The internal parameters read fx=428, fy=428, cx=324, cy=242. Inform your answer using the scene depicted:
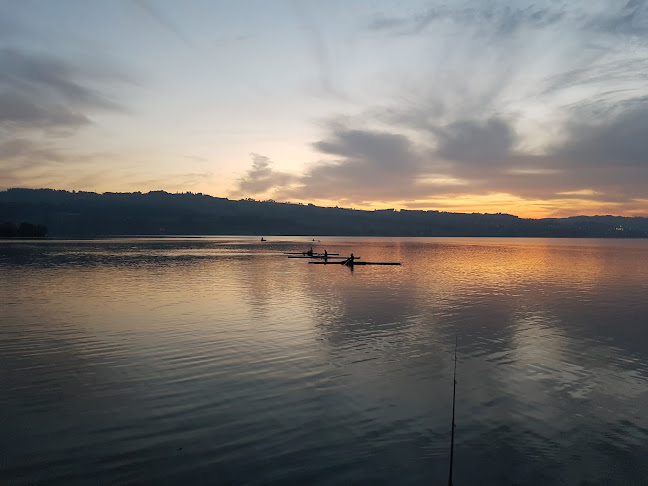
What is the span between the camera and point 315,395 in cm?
1584

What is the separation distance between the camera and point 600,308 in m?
38.1

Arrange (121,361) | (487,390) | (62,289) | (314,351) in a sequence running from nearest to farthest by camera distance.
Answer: (487,390) < (121,361) < (314,351) < (62,289)

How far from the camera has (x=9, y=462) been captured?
35.5 feet

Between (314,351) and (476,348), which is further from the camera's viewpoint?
(476,348)

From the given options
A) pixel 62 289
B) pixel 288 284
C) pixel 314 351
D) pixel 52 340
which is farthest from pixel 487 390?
pixel 62 289

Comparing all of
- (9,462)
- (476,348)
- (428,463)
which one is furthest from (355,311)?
(9,462)

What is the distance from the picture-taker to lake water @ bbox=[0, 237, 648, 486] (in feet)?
36.3

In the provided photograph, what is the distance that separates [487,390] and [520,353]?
7037 millimetres

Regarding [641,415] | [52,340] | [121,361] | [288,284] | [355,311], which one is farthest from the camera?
[288,284]

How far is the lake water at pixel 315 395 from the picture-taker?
11.1m

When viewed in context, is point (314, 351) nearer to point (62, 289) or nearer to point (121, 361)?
point (121, 361)

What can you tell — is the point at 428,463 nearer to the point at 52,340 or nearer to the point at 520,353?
the point at 520,353

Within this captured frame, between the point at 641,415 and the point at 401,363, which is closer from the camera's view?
the point at 641,415

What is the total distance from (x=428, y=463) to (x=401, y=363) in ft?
28.9
